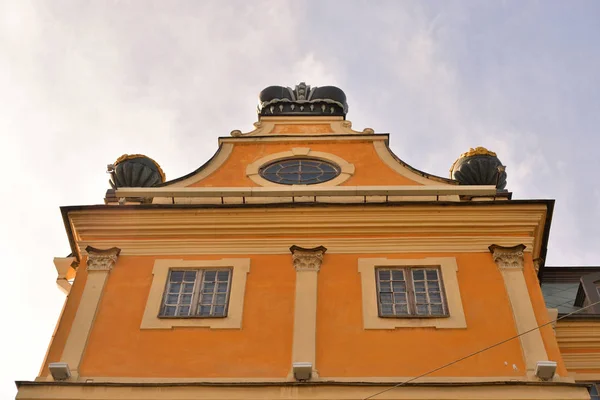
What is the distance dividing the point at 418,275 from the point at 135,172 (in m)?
6.95

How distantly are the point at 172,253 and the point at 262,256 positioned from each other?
5.62ft

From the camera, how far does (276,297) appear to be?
46.4 ft

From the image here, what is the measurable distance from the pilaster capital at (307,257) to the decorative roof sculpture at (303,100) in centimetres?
655

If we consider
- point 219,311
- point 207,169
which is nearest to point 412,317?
point 219,311

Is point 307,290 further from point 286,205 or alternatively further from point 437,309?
point 437,309

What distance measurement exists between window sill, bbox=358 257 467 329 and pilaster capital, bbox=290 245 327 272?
738 millimetres

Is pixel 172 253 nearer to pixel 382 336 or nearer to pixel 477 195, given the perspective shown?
pixel 382 336

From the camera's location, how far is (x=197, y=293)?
14297 mm

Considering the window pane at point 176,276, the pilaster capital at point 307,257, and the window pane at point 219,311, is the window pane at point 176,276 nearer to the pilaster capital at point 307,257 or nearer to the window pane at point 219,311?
the window pane at point 219,311

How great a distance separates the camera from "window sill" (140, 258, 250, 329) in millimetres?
13633

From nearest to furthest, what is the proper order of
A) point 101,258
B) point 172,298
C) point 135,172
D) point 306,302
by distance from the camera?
point 306,302, point 172,298, point 101,258, point 135,172

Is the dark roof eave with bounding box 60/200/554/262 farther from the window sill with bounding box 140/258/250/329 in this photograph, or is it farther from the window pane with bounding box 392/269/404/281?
the window pane with bounding box 392/269/404/281

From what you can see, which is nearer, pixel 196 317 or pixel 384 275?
pixel 196 317

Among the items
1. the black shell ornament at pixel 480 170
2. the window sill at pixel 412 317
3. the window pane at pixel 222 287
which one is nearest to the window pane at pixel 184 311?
the window pane at pixel 222 287
